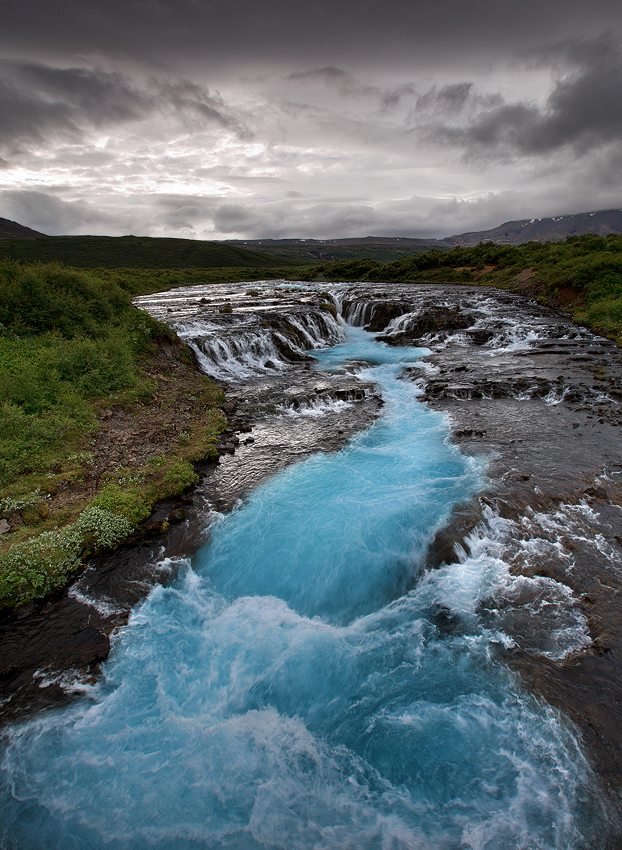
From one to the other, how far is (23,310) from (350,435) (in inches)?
625

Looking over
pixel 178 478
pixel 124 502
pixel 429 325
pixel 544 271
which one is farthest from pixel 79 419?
pixel 544 271

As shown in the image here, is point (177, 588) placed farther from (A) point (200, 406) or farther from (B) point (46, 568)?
(A) point (200, 406)

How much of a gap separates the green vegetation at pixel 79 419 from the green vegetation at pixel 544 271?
27786 mm

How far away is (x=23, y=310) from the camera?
55.6ft

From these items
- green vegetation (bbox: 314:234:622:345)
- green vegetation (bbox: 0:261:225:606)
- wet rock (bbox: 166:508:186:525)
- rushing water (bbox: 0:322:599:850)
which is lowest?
rushing water (bbox: 0:322:599:850)

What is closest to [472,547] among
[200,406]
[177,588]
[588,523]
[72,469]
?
[588,523]

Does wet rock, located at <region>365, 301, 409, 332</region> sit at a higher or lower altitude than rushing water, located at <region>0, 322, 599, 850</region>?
higher

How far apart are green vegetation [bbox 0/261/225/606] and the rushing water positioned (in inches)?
102

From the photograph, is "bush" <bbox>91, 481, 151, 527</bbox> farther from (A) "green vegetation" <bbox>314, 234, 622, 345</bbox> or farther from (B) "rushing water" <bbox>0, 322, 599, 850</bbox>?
(A) "green vegetation" <bbox>314, 234, 622, 345</bbox>

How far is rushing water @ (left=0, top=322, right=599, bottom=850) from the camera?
484 centimetres

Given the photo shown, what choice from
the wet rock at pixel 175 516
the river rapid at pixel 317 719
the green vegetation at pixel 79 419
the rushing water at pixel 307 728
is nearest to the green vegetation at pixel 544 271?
the river rapid at pixel 317 719

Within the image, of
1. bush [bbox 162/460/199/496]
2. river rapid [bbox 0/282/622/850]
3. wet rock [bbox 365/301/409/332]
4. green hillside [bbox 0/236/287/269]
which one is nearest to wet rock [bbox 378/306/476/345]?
wet rock [bbox 365/301/409/332]

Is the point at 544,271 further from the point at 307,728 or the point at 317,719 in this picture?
the point at 307,728

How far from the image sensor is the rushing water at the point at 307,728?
4.84 meters
